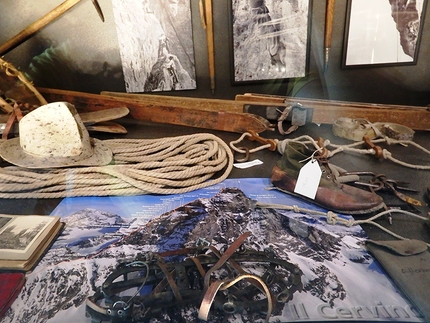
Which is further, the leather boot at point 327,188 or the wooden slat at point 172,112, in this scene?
the wooden slat at point 172,112

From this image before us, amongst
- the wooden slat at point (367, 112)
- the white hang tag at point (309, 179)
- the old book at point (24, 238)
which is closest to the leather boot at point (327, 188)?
the white hang tag at point (309, 179)

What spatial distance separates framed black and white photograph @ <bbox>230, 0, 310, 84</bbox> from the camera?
196 cm

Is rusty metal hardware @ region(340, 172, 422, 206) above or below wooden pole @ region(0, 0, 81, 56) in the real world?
below

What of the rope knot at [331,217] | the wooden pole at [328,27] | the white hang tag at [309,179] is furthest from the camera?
the wooden pole at [328,27]

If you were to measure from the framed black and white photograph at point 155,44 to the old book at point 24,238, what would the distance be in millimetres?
1326

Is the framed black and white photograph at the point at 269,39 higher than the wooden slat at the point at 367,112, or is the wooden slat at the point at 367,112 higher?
the framed black and white photograph at the point at 269,39

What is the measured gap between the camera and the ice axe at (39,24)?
6.35 feet

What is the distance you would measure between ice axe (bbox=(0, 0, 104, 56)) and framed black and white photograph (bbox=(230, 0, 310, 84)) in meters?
0.90

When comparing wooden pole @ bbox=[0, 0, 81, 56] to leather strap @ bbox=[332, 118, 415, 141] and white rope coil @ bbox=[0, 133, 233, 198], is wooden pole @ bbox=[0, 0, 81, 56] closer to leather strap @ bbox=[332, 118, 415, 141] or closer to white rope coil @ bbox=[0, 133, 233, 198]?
white rope coil @ bbox=[0, 133, 233, 198]

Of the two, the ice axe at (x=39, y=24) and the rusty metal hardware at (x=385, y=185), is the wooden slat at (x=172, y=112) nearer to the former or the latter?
the ice axe at (x=39, y=24)

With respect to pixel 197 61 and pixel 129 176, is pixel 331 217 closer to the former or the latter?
pixel 129 176

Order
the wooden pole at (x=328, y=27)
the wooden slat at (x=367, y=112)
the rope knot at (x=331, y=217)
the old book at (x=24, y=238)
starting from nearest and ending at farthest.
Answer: the old book at (x=24, y=238) → the rope knot at (x=331, y=217) → the wooden slat at (x=367, y=112) → the wooden pole at (x=328, y=27)

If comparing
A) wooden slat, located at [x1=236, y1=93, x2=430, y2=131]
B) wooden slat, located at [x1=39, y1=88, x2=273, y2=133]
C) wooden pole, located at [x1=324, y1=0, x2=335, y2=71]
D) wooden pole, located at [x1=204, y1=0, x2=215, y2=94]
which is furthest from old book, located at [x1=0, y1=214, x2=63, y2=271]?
wooden pole, located at [x1=324, y1=0, x2=335, y2=71]

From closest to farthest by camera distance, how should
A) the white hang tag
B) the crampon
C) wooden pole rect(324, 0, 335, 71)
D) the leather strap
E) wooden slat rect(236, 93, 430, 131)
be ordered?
the crampon → the white hang tag → the leather strap → wooden slat rect(236, 93, 430, 131) → wooden pole rect(324, 0, 335, 71)
